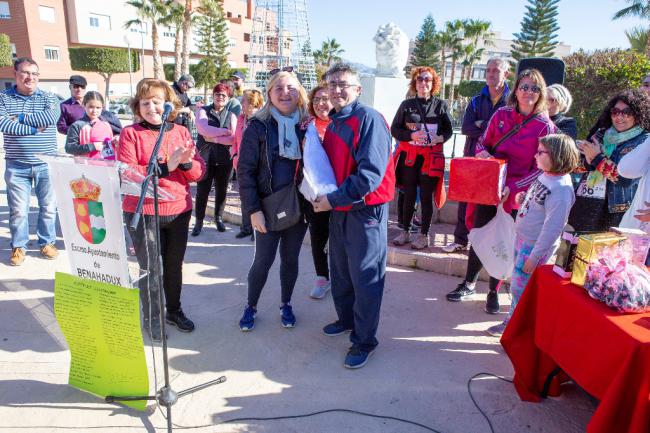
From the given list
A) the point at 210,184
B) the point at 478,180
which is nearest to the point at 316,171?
the point at 478,180

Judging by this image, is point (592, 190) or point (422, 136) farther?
point (422, 136)

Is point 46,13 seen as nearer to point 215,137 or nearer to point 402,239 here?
point 215,137

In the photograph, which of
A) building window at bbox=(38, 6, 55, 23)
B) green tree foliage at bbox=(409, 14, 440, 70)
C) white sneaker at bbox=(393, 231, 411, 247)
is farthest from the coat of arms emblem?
green tree foliage at bbox=(409, 14, 440, 70)

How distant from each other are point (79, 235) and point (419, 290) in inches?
114

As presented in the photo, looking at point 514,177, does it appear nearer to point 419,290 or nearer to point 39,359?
point 419,290

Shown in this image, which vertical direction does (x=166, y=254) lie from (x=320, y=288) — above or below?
above

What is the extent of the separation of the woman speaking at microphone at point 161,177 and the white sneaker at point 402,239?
2513 mm

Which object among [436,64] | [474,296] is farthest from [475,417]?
[436,64]

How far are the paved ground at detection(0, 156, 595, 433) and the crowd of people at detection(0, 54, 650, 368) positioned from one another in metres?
0.18

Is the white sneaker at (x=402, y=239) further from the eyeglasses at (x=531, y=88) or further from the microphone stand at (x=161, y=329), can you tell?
the microphone stand at (x=161, y=329)

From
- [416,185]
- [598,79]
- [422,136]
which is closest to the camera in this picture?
[422,136]

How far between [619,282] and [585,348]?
13.2 inches

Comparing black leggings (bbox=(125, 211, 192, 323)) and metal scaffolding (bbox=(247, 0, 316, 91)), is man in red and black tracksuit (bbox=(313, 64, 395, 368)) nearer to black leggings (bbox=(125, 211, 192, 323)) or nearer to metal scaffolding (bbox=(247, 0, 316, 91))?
black leggings (bbox=(125, 211, 192, 323))

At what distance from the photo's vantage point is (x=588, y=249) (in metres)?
2.12
